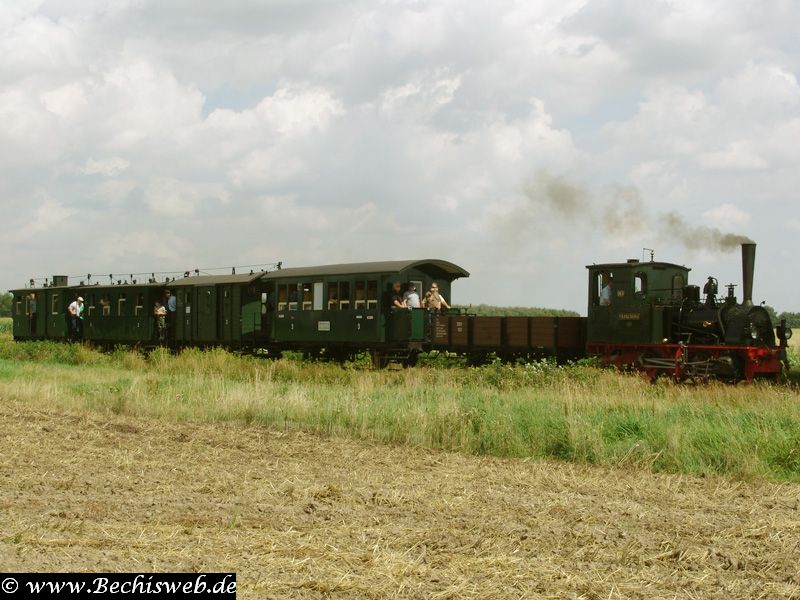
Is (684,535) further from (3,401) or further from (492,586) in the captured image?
(3,401)

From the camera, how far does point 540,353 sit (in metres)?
22.3

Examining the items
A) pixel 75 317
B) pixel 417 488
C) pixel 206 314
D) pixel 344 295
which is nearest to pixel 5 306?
pixel 75 317

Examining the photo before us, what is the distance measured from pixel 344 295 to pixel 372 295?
109cm

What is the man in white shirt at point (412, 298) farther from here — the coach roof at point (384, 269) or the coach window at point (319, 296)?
the coach window at point (319, 296)

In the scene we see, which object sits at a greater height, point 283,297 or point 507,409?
point 283,297

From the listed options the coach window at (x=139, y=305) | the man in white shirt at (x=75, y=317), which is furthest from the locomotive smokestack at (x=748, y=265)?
the man in white shirt at (x=75, y=317)

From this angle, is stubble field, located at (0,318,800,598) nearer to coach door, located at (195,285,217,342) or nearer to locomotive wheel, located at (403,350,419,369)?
locomotive wheel, located at (403,350,419,369)

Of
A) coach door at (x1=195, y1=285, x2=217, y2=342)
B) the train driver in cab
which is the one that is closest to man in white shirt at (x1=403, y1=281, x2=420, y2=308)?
the train driver in cab

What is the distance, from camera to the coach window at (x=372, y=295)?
23.7 meters

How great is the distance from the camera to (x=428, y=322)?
23.9 meters

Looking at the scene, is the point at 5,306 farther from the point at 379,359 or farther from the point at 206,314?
the point at 379,359

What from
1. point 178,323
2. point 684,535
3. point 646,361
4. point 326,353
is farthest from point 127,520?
point 178,323

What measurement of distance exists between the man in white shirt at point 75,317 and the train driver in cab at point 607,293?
2166 cm

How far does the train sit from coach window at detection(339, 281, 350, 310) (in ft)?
0.09
